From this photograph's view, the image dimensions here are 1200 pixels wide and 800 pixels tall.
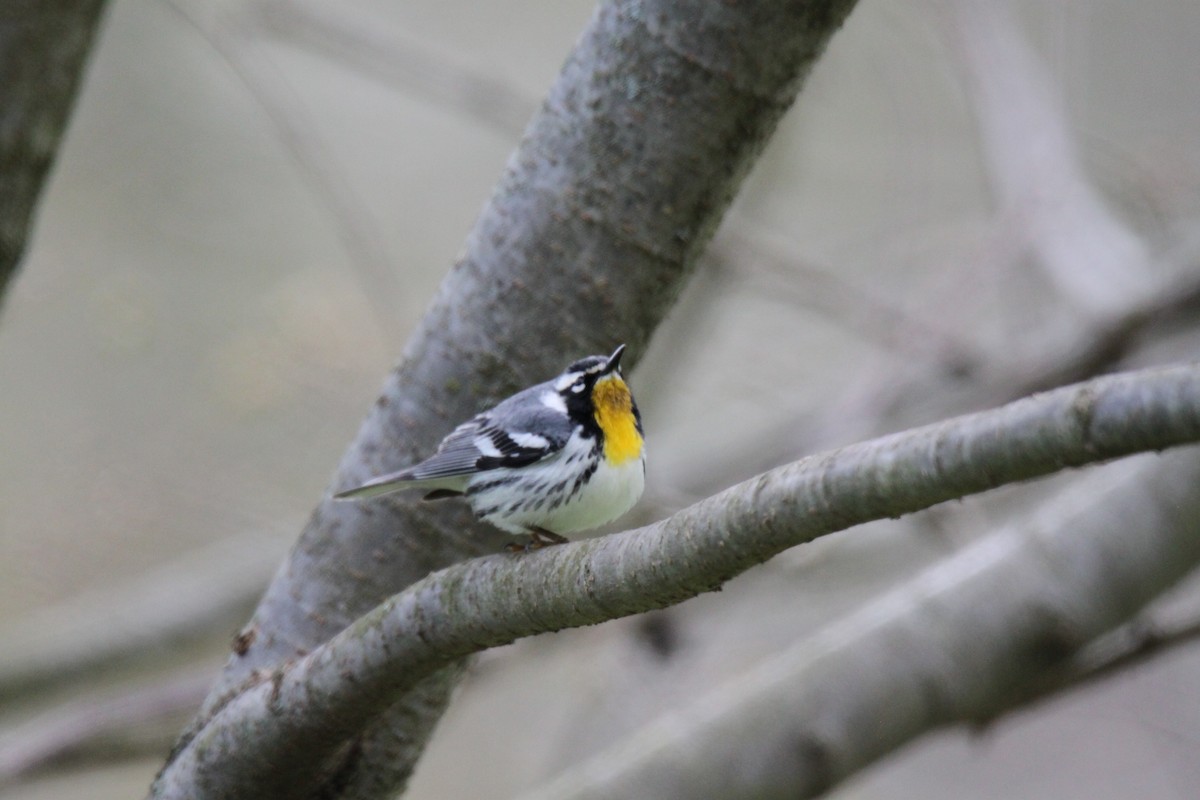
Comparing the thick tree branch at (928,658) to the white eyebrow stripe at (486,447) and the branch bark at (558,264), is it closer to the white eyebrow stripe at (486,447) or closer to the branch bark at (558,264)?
the branch bark at (558,264)

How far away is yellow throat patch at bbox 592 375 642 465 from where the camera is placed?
2.10m

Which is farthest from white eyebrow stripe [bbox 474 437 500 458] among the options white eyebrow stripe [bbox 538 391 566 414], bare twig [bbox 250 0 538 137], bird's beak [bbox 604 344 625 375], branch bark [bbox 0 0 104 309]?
bare twig [bbox 250 0 538 137]

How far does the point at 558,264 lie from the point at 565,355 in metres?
0.16

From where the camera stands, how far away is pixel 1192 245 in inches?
122

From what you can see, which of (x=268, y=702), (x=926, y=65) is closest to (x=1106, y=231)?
(x=926, y=65)

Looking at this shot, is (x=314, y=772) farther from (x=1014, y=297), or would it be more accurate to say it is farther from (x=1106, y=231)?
(x=1014, y=297)

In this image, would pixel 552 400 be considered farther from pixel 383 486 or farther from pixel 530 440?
pixel 383 486

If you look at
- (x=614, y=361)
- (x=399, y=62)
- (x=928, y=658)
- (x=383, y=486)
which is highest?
(x=399, y=62)

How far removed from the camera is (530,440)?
206 cm

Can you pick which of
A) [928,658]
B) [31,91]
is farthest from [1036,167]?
[31,91]

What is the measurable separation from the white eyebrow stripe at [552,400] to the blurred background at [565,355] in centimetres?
92

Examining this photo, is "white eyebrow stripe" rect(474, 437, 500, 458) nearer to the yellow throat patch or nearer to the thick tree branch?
the yellow throat patch

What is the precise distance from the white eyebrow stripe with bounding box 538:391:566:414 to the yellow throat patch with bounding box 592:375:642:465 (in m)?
0.07

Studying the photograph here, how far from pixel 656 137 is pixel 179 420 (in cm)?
385
